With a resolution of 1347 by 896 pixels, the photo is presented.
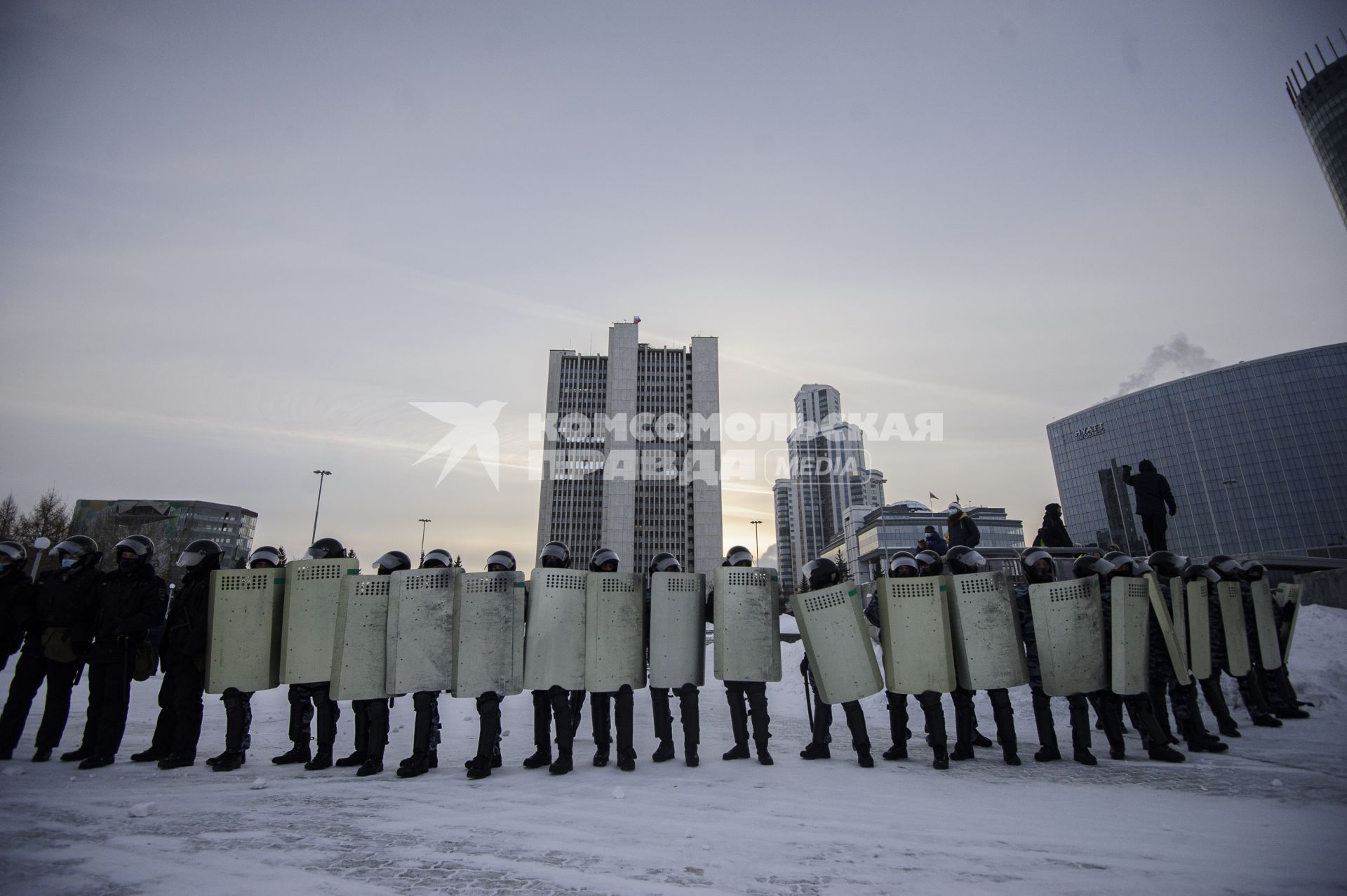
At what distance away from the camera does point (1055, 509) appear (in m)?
10.8

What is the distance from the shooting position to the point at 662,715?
247 inches

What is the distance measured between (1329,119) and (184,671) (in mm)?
86646

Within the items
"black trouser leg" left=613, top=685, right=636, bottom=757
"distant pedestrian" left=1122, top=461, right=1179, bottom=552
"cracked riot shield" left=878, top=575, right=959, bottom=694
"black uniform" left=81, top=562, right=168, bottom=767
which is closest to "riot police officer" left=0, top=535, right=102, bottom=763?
"black uniform" left=81, top=562, right=168, bottom=767

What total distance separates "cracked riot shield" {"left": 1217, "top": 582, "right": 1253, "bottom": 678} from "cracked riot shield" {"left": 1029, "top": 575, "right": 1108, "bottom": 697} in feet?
9.86

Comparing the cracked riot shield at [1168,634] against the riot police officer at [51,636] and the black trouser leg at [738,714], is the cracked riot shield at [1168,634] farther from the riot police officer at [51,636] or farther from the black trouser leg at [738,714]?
the riot police officer at [51,636]

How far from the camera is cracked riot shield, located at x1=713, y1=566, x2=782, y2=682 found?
6285 millimetres

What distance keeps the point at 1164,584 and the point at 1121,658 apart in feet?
6.76

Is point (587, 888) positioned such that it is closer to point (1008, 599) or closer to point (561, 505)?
point (1008, 599)

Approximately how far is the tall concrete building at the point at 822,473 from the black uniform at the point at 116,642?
6427 inches

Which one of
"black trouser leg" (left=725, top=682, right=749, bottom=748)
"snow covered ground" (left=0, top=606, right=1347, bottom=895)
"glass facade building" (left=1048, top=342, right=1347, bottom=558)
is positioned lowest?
"snow covered ground" (left=0, top=606, right=1347, bottom=895)

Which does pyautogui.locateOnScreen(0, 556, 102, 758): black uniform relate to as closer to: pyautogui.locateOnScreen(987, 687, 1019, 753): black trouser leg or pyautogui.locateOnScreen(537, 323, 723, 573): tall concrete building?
pyautogui.locateOnScreen(987, 687, 1019, 753): black trouser leg

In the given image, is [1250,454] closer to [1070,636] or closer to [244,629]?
[1070,636]

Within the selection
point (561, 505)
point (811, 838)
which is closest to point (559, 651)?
point (811, 838)

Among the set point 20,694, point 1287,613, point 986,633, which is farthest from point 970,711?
point 20,694
